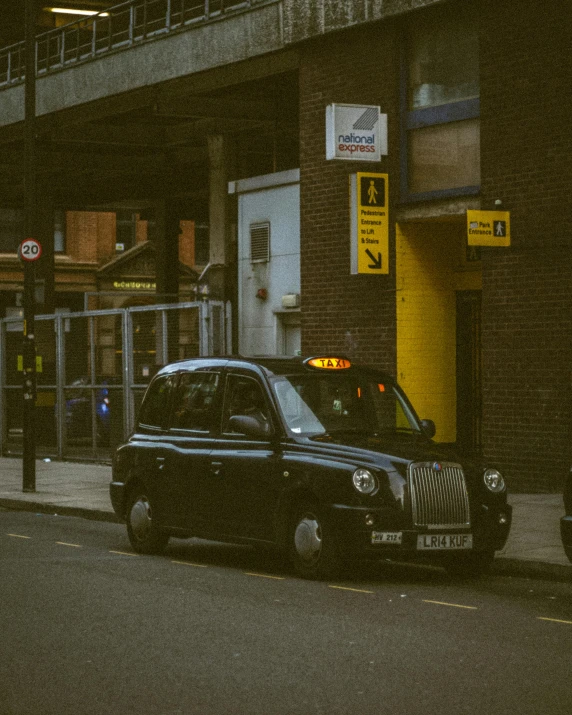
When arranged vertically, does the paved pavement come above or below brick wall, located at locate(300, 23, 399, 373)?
below

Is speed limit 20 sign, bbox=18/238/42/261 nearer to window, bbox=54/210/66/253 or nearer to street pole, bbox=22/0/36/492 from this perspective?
street pole, bbox=22/0/36/492

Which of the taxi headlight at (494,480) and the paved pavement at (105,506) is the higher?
the taxi headlight at (494,480)

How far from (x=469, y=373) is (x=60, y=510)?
227 inches

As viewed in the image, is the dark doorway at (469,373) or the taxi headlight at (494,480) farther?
the dark doorway at (469,373)

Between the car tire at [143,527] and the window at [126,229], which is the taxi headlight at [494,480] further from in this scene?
the window at [126,229]

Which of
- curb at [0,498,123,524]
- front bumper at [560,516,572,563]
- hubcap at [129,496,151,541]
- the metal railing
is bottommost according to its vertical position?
curb at [0,498,123,524]

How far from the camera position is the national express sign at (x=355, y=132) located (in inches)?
728

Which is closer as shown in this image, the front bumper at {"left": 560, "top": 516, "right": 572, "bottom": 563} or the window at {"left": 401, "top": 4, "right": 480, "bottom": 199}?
Result: the front bumper at {"left": 560, "top": 516, "right": 572, "bottom": 563}

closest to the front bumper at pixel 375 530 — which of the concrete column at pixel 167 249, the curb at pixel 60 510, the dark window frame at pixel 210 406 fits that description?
the dark window frame at pixel 210 406

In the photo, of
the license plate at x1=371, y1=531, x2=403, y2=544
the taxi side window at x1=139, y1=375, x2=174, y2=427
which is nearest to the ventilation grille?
the taxi side window at x1=139, y1=375, x2=174, y2=427

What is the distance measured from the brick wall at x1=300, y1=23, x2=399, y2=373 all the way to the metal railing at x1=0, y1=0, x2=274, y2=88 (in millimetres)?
1797

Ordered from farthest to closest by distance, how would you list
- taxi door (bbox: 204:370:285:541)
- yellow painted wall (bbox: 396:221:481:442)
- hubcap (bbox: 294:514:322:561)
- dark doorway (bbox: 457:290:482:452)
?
dark doorway (bbox: 457:290:482:452) < yellow painted wall (bbox: 396:221:481:442) < taxi door (bbox: 204:370:285:541) < hubcap (bbox: 294:514:322:561)

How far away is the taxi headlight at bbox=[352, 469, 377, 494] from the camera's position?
11008 mm

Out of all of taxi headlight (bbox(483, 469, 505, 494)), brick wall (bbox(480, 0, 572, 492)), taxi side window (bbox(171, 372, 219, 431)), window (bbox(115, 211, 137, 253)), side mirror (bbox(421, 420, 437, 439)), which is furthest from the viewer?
window (bbox(115, 211, 137, 253))
